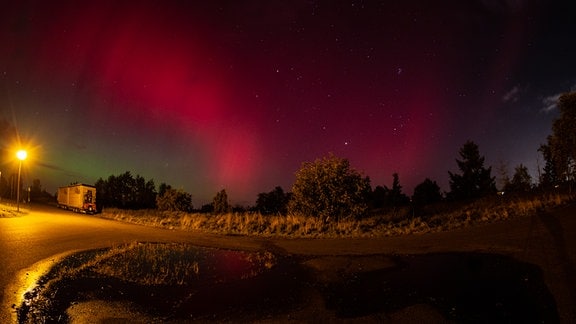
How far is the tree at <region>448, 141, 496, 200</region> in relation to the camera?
59438mm

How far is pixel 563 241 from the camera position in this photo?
10531mm

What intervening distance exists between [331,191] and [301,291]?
14.4m

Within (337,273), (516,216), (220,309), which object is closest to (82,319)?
(220,309)

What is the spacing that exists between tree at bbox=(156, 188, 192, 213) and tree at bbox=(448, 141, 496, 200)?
41.3 metres

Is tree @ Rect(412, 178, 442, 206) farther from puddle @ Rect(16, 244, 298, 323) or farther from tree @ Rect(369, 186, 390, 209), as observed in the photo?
puddle @ Rect(16, 244, 298, 323)

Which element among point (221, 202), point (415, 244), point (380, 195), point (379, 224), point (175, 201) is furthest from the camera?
point (380, 195)

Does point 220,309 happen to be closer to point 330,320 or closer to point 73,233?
point 330,320

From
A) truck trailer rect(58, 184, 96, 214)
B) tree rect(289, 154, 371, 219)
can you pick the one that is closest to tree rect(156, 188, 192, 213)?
truck trailer rect(58, 184, 96, 214)

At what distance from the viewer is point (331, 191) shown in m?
22.5

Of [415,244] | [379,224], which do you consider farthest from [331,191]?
[415,244]

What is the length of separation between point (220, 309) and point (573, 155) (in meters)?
28.1

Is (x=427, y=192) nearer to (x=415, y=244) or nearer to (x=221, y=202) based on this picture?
(x=221, y=202)

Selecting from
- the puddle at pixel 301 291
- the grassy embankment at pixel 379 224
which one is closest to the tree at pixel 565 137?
the grassy embankment at pixel 379 224

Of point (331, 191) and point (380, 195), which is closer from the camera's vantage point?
point (331, 191)
